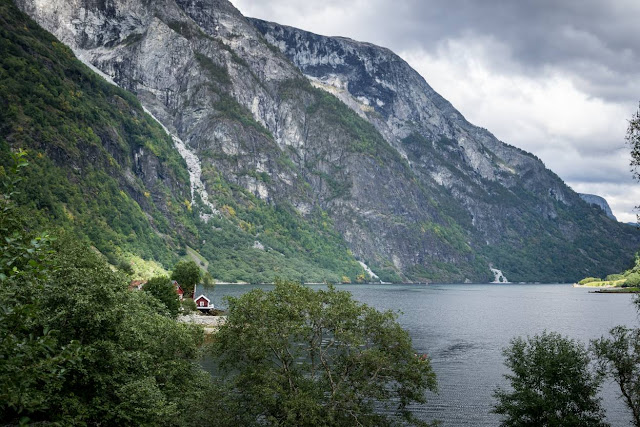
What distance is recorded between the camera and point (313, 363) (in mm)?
36500

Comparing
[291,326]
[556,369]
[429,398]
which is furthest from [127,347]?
[429,398]

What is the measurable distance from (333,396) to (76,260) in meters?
41.2

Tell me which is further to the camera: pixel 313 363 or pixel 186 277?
pixel 186 277

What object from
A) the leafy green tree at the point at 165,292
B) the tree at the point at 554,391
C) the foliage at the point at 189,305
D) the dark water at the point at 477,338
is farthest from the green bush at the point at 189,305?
the tree at the point at 554,391

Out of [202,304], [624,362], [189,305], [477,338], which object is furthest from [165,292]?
[624,362]

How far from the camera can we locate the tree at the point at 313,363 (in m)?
33.6

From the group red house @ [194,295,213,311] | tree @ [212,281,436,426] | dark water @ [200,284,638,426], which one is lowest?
dark water @ [200,284,638,426]

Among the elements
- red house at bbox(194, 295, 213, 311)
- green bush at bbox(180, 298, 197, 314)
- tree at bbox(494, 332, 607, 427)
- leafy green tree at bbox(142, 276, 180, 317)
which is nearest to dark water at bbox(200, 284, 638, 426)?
tree at bbox(494, 332, 607, 427)

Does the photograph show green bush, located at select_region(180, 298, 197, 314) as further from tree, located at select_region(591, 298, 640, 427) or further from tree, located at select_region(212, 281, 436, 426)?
tree, located at select_region(591, 298, 640, 427)

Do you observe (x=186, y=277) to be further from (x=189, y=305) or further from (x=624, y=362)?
(x=624, y=362)

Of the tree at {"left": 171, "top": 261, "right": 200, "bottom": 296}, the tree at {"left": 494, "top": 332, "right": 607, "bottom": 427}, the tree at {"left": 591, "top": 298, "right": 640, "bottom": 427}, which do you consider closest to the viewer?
the tree at {"left": 591, "top": 298, "right": 640, "bottom": 427}

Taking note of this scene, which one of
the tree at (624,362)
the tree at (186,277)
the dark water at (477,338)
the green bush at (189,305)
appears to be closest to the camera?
the tree at (624,362)

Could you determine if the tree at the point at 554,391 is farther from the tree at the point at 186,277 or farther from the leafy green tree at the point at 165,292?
the tree at the point at 186,277

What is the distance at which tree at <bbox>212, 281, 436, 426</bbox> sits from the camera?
110ft
